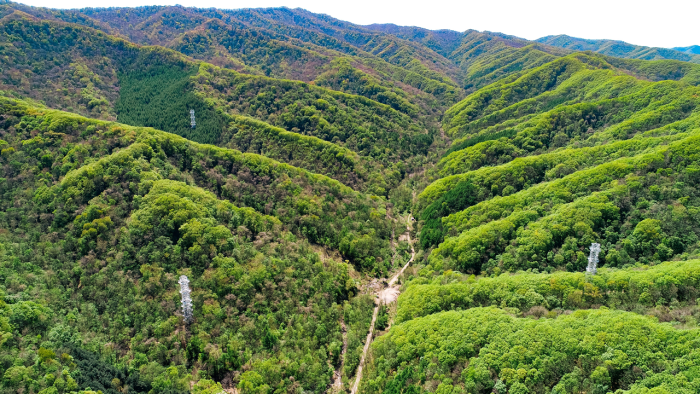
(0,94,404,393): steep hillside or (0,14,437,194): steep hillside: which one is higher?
(0,14,437,194): steep hillside

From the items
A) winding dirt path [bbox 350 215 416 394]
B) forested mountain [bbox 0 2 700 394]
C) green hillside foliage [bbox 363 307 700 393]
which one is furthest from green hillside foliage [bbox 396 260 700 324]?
winding dirt path [bbox 350 215 416 394]

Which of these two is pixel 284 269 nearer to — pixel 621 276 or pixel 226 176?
pixel 226 176

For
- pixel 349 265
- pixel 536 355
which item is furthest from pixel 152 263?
pixel 536 355

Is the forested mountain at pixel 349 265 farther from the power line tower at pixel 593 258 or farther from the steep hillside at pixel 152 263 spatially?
the power line tower at pixel 593 258

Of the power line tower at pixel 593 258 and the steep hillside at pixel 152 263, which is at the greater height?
the power line tower at pixel 593 258

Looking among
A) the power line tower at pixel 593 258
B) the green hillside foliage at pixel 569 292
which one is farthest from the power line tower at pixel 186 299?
the power line tower at pixel 593 258

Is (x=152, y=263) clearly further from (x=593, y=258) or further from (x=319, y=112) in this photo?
(x=319, y=112)

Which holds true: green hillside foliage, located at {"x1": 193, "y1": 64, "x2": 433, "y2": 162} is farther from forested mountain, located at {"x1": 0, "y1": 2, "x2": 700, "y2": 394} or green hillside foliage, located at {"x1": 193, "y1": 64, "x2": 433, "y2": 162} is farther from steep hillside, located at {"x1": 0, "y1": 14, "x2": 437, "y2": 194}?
forested mountain, located at {"x1": 0, "y1": 2, "x2": 700, "y2": 394}

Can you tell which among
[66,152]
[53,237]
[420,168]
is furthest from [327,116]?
[53,237]
